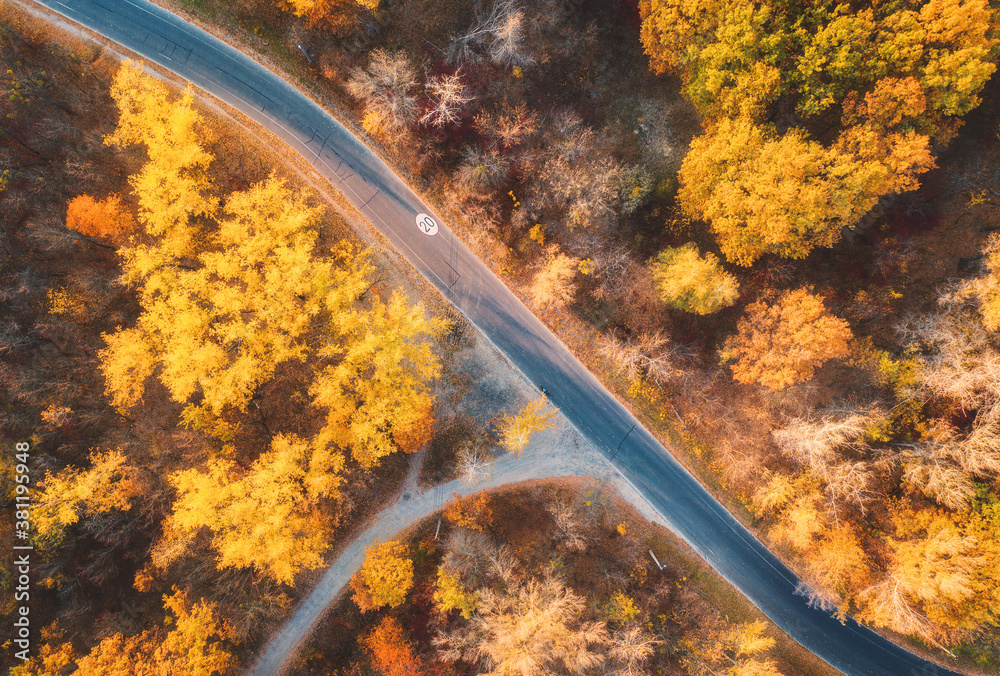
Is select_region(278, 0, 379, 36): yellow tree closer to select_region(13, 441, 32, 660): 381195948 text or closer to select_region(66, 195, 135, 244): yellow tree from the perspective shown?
select_region(66, 195, 135, 244): yellow tree

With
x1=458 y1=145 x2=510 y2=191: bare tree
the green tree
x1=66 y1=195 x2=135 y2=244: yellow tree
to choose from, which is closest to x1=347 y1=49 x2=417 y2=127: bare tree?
x1=458 y1=145 x2=510 y2=191: bare tree

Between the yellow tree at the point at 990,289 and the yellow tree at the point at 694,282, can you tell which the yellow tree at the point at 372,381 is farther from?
the yellow tree at the point at 990,289

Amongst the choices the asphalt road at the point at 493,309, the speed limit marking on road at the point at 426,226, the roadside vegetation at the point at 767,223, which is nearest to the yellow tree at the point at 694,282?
the roadside vegetation at the point at 767,223

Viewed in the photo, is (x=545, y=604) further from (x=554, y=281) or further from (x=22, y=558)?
(x=22, y=558)

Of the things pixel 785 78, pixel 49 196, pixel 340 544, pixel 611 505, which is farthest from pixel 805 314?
pixel 49 196

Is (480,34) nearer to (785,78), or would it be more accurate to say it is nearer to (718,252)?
(785,78)
